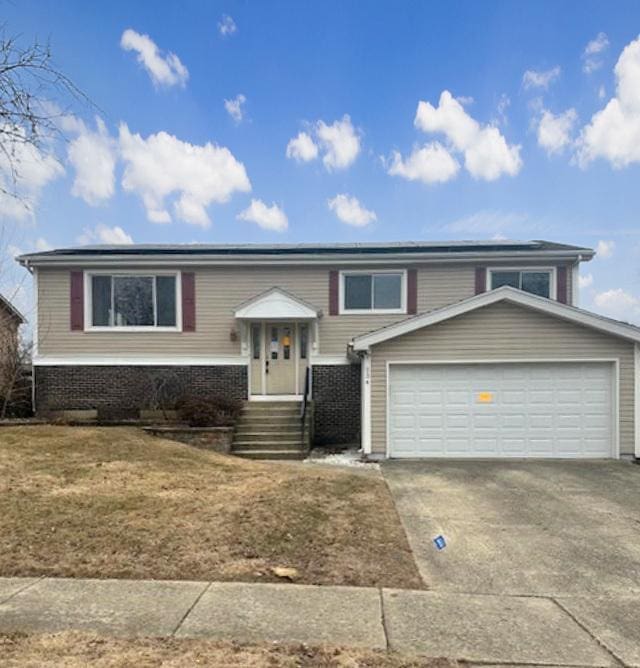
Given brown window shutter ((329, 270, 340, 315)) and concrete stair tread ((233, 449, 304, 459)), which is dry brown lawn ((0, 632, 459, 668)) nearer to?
concrete stair tread ((233, 449, 304, 459))

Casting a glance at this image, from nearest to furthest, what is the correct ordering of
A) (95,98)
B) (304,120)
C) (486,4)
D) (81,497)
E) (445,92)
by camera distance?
(95,98) < (81,497) < (486,4) < (445,92) < (304,120)

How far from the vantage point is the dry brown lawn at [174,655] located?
3059 millimetres

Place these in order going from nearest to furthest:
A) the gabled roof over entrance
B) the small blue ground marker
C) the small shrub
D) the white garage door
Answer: the small blue ground marker
the white garage door
the small shrub
the gabled roof over entrance

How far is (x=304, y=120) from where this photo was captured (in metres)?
16.4

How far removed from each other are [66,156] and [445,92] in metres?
13.2

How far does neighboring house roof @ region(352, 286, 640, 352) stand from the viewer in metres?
10.9

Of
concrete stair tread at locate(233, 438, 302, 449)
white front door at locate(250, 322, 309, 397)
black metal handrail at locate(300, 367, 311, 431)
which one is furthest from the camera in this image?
white front door at locate(250, 322, 309, 397)

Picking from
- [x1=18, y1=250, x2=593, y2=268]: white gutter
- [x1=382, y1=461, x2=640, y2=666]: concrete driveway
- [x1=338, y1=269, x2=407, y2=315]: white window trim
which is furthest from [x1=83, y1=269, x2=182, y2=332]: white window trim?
[x1=382, y1=461, x2=640, y2=666]: concrete driveway

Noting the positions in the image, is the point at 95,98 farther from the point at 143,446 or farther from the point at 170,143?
the point at 170,143

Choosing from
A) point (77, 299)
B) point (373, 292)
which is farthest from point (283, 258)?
point (77, 299)

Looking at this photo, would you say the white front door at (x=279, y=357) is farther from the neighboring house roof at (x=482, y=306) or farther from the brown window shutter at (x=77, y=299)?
the brown window shutter at (x=77, y=299)

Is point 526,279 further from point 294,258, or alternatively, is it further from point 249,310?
point 249,310

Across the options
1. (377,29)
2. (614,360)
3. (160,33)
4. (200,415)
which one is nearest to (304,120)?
(377,29)

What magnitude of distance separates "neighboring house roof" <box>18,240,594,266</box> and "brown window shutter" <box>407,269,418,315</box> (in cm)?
52
